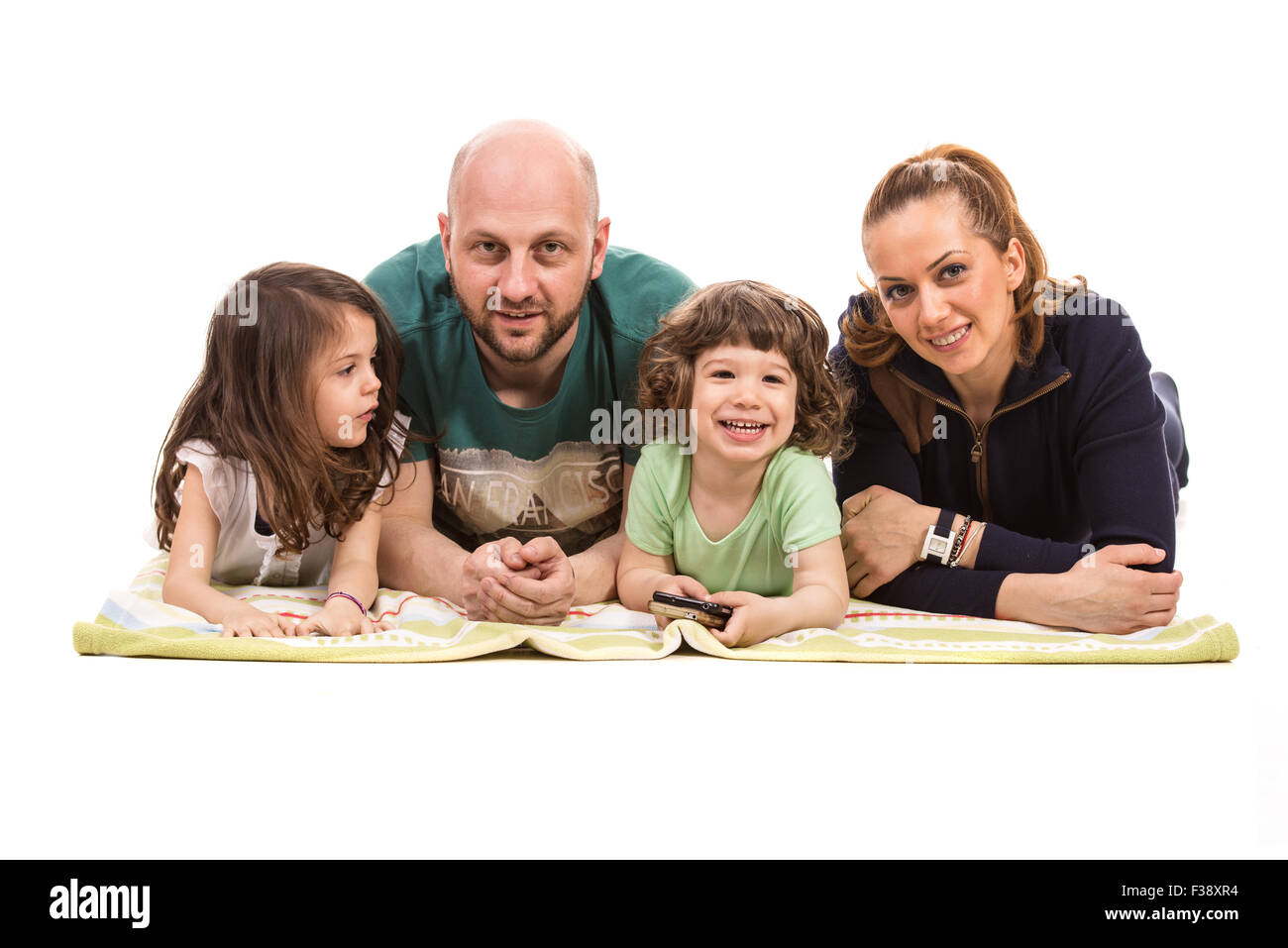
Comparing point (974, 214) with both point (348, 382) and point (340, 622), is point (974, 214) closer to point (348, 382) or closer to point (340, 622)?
point (348, 382)

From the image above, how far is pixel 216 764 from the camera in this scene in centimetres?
204

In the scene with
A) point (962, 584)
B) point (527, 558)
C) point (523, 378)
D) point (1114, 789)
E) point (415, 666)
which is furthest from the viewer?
point (523, 378)

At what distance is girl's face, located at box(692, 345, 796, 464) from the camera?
2.46 m

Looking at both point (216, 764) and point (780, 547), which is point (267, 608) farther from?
point (780, 547)

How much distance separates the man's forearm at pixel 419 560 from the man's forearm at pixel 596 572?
230mm

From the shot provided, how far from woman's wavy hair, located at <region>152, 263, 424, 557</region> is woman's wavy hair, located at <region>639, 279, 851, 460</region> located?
0.56 metres

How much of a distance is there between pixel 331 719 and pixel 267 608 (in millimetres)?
535

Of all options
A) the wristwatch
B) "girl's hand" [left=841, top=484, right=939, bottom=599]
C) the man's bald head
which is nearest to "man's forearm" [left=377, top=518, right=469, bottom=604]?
the man's bald head

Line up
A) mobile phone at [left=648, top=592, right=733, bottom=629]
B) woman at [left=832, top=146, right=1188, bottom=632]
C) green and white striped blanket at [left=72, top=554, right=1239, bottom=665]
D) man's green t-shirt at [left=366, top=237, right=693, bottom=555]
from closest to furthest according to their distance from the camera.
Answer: green and white striped blanket at [left=72, top=554, right=1239, bottom=665] < mobile phone at [left=648, top=592, right=733, bottom=629] < woman at [left=832, top=146, right=1188, bottom=632] < man's green t-shirt at [left=366, top=237, right=693, bottom=555]

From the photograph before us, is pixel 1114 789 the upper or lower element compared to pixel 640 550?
lower

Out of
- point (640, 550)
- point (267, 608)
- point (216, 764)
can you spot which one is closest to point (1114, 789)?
point (640, 550)

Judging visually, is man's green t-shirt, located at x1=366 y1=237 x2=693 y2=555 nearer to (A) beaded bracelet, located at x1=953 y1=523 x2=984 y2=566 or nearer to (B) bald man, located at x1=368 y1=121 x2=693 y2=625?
(B) bald man, located at x1=368 y1=121 x2=693 y2=625

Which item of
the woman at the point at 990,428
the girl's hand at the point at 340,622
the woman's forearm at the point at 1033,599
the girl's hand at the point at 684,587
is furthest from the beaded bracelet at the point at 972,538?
the girl's hand at the point at 340,622

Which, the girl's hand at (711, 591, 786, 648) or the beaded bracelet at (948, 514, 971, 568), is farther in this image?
the beaded bracelet at (948, 514, 971, 568)
